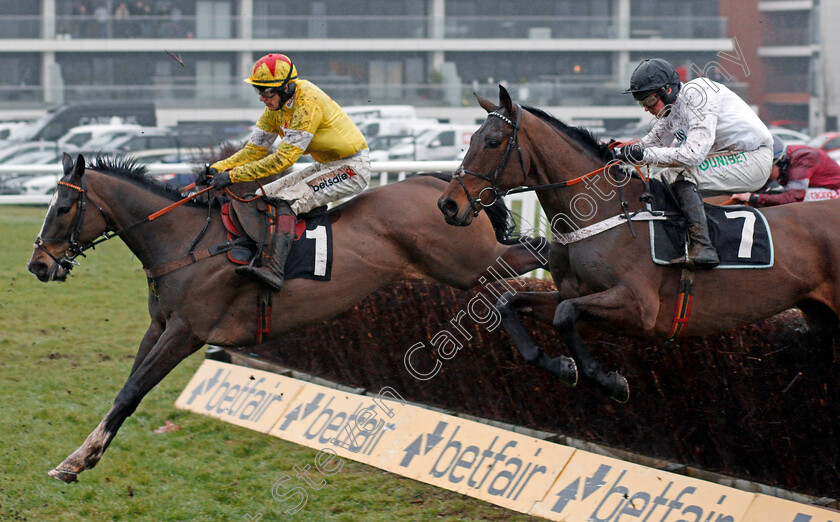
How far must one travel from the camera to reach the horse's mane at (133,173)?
4941 mm

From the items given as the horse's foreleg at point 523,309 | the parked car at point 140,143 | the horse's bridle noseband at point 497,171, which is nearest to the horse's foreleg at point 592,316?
the horse's foreleg at point 523,309

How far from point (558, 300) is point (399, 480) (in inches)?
53.1

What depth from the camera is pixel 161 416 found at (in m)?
6.09

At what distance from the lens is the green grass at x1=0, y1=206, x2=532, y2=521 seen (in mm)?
4539

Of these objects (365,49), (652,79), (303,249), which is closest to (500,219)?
(303,249)

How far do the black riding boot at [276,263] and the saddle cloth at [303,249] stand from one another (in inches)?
2.6

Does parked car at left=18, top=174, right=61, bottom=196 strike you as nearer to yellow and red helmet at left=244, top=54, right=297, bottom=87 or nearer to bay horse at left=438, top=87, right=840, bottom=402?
yellow and red helmet at left=244, top=54, right=297, bottom=87

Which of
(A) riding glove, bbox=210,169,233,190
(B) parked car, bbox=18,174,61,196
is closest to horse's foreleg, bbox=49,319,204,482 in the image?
(A) riding glove, bbox=210,169,233,190

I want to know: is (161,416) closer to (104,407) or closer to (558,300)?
(104,407)

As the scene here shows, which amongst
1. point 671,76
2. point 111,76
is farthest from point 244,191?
point 111,76

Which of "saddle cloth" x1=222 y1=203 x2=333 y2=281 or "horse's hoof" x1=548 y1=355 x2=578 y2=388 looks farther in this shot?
"saddle cloth" x1=222 y1=203 x2=333 y2=281

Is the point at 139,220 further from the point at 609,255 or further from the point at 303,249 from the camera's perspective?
the point at 609,255

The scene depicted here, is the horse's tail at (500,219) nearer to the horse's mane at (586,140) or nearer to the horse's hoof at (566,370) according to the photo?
the horse's mane at (586,140)

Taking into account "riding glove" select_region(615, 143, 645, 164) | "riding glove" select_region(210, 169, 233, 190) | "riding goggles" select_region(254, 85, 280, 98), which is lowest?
"riding glove" select_region(210, 169, 233, 190)
